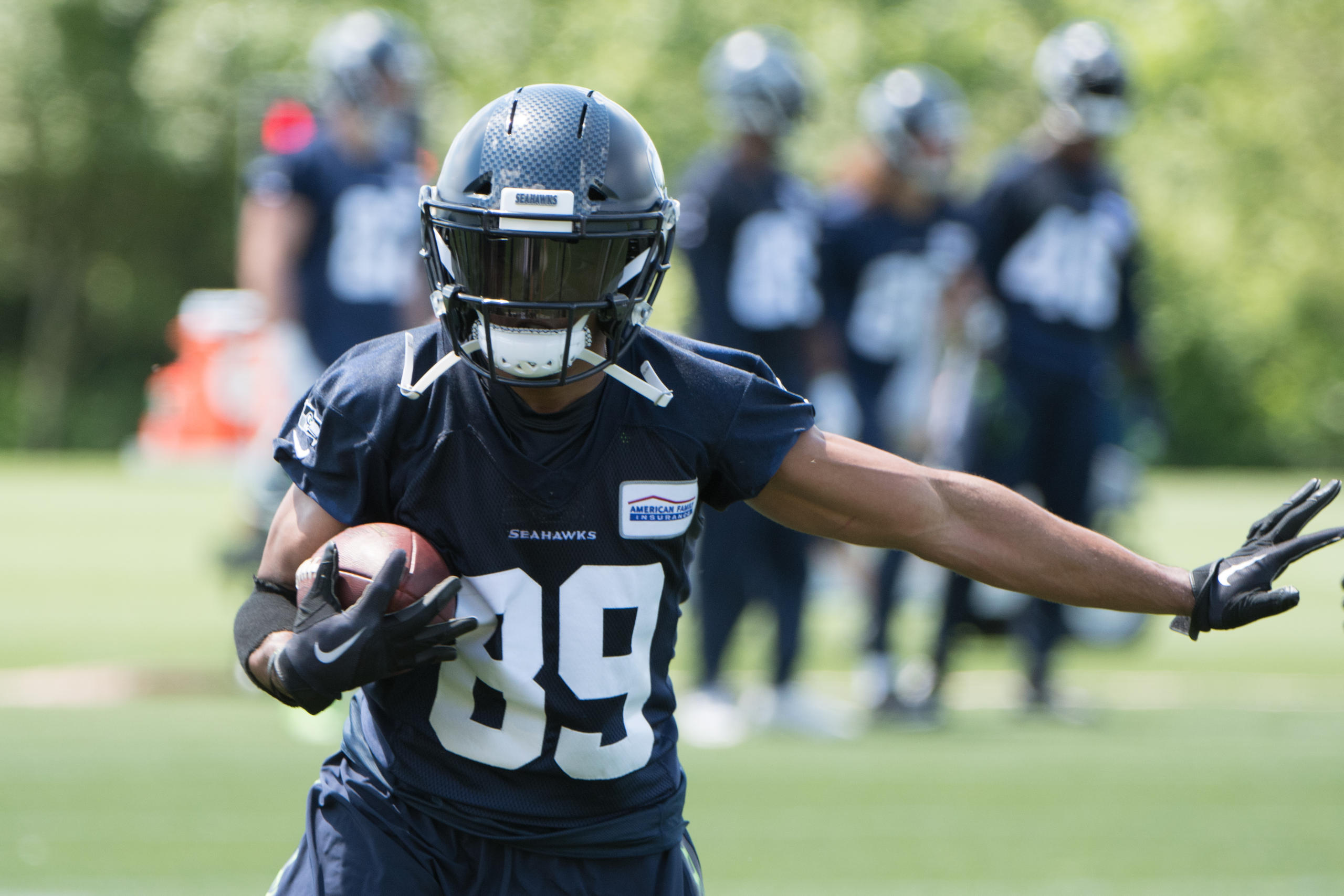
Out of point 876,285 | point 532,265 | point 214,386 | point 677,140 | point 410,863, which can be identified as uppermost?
point 532,265

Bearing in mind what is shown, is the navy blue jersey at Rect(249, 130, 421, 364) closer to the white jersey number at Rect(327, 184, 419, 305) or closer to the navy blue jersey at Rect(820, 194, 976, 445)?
the white jersey number at Rect(327, 184, 419, 305)

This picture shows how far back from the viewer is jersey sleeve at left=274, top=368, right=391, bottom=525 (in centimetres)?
262

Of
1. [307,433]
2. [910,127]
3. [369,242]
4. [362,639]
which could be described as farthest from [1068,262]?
[362,639]

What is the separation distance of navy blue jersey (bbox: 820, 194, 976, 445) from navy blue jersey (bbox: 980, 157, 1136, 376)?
289 millimetres

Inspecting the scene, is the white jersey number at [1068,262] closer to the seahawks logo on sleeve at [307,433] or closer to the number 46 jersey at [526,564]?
the number 46 jersey at [526,564]

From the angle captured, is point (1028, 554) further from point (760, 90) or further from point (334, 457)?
point (760, 90)

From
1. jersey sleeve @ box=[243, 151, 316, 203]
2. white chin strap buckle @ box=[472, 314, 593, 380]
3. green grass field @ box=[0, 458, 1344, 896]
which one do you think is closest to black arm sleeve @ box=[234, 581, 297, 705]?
white chin strap buckle @ box=[472, 314, 593, 380]

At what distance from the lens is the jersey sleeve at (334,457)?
8.61 feet

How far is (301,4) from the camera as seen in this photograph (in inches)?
1473

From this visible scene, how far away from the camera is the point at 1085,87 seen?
6941 mm

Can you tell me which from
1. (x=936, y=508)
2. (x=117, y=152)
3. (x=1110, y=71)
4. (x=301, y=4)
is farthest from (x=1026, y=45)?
(x=936, y=508)

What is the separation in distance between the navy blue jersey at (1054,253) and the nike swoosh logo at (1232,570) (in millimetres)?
4219

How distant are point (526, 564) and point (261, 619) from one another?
42 centimetres

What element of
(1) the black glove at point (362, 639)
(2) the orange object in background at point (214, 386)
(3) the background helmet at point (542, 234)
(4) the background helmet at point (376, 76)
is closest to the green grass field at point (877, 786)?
(1) the black glove at point (362, 639)
